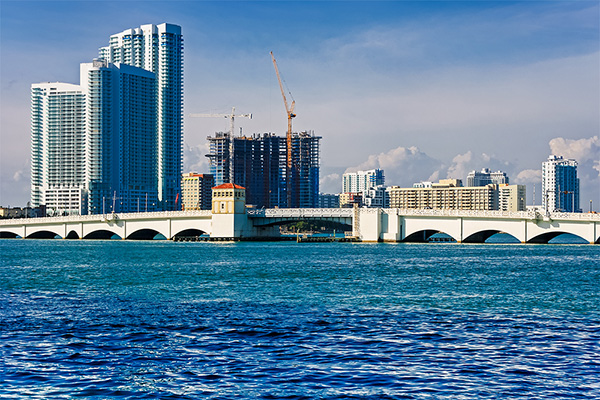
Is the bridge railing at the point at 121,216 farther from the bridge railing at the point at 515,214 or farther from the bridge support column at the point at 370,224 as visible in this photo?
the bridge railing at the point at 515,214

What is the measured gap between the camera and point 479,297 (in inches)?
1849

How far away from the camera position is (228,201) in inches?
5989

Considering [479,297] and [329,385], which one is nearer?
[329,385]

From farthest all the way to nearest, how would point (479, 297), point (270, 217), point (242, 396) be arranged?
point (270, 217)
point (479, 297)
point (242, 396)

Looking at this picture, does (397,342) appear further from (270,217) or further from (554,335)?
Result: (270,217)

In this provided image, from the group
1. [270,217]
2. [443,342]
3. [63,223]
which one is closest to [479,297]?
[443,342]

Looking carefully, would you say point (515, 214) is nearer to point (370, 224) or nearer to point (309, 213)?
point (370, 224)

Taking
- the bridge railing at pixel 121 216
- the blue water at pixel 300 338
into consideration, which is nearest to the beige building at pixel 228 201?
the bridge railing at pixel 121 216

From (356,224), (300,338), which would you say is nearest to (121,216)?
(356,224)

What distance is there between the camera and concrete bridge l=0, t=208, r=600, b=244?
121938 millimetres

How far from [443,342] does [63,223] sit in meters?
152

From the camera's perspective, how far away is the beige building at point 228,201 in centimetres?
15212

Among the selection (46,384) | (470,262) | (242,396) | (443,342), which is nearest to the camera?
(242,396)

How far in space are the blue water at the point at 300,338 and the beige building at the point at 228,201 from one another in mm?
91257
